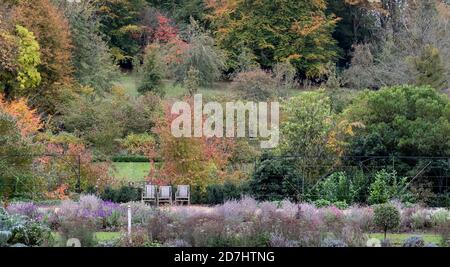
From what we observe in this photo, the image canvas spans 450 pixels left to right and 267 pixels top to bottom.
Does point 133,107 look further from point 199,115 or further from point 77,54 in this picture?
point 199,115

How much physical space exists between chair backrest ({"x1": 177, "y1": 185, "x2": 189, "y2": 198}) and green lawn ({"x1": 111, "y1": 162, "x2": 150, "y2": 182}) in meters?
4.17

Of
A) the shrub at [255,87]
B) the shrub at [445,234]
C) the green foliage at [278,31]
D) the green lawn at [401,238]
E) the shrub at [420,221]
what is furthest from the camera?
the green foliage at [278,31]

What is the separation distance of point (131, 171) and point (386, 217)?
13.5 meters

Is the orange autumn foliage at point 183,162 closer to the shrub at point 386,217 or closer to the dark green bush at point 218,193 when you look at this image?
the dark green bush at point 218,193

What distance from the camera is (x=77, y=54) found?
123 ft

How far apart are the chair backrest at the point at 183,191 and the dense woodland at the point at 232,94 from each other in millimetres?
687

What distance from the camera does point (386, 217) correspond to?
16.4m

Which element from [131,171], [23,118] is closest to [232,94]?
[131,171]

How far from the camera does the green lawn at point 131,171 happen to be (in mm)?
26000

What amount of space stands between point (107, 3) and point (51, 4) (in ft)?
38.1

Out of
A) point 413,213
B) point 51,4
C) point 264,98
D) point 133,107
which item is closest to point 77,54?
point 51,4

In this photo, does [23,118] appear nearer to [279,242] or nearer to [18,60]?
[18,60]

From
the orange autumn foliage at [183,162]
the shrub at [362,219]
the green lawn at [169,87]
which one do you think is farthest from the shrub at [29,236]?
the green lawn at [169,87]

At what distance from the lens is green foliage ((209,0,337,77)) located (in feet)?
148
